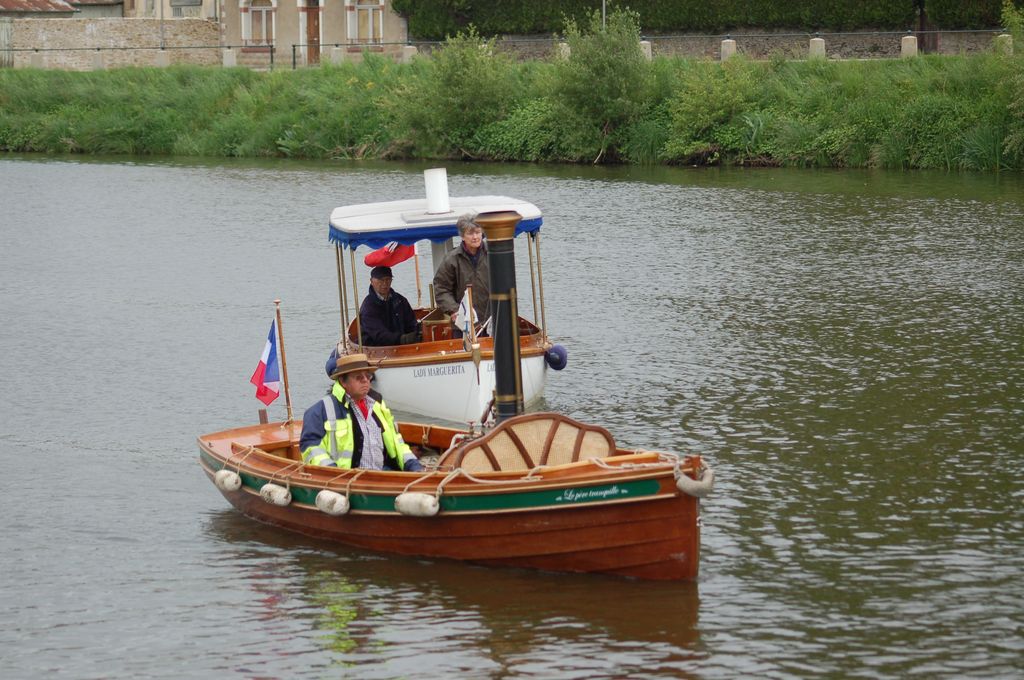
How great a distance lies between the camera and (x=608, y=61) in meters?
46.3

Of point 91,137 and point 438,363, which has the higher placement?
point 91,137

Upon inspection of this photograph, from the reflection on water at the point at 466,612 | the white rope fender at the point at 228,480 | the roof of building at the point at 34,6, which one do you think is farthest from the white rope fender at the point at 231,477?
the roof of building at the point at 34,6

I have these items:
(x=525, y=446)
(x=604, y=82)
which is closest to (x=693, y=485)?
(x=525, y=446)

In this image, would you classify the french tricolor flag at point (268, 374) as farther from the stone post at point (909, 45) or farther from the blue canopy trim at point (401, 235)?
the stone post at point (909, 45)

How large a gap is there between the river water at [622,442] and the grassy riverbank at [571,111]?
8.84 metres

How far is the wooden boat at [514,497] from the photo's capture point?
10.8m

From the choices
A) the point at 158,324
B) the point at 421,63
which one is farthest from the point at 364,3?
the point at 158,324

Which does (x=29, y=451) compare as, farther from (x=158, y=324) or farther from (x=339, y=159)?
(x=339, y=159)

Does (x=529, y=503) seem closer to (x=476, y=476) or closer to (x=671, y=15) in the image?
(x=476, y=476)

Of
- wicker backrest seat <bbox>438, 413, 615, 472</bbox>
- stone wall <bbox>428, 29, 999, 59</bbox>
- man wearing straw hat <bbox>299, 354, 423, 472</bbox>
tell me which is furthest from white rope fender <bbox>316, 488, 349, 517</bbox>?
stone wall <bbox>428, 29, 999, 59</bbox>

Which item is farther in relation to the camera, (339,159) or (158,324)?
(339,159)

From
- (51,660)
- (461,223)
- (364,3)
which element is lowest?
(51,660)

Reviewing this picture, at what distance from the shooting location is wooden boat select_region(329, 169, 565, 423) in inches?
620

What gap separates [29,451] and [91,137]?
4163 cm
